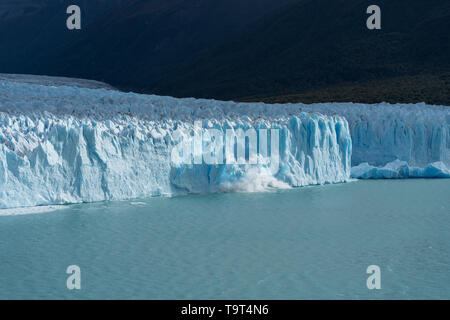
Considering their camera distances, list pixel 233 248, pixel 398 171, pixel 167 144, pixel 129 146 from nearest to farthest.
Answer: pixel 233 248, pixel 129 146, pixel 167 144, pixel 398 171

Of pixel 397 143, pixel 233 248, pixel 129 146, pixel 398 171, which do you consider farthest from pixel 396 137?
pixel 233 248

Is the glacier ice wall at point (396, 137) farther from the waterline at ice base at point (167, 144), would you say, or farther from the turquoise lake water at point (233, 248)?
the turquoise lake water at point (233, 248)

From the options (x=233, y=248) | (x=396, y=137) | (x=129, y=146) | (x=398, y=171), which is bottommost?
(x=233, y=248)

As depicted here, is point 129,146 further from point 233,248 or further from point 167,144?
point 233,248

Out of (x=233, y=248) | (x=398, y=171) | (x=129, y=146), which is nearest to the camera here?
(x=233, y=248)

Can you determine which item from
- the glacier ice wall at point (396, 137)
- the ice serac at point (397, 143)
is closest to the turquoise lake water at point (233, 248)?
the ice serac at point (397, 143)

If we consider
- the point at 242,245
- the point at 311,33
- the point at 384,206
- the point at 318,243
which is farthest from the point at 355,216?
the point at 311,33

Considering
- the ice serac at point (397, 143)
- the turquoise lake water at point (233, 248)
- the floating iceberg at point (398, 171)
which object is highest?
the ice serac at point (397, 143)
